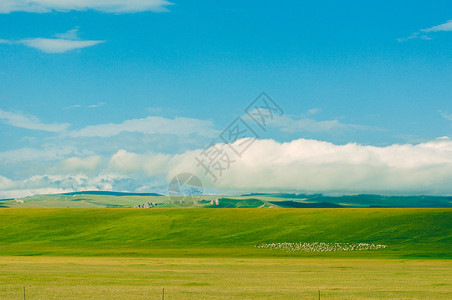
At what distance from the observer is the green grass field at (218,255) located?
40.0m

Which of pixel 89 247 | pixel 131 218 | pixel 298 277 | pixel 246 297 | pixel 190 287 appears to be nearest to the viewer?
pixel 246 297

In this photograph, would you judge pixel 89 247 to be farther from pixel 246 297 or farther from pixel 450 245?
pixel 246 297

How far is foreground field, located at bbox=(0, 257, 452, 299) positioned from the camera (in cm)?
3684

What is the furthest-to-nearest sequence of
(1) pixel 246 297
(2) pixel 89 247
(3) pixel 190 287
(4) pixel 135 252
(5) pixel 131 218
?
(5) pixel 131 218, (2) pixel 89 247, (4) pixel 135 252, (3) pixel 190 287, (1) pixel 246 297

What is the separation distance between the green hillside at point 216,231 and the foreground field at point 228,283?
30.1m

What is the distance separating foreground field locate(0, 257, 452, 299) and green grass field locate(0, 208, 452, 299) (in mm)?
83

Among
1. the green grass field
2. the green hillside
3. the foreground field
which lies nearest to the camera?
the foreground field

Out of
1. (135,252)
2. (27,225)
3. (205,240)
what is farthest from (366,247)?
(27,225)

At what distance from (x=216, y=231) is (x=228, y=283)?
72.5 m

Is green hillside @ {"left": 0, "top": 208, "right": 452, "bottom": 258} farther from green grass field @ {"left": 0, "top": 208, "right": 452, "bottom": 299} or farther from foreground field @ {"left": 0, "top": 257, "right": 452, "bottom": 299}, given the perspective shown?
foreground field @ {"left": 0, "top": 257, "right": 452, "bottom": 299}

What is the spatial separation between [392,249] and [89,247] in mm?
56931

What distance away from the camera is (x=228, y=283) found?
1745 inches

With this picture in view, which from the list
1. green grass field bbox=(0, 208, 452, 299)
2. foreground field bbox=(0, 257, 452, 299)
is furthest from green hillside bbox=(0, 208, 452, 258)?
foreground field bbox=(0, 257, 452, 299)

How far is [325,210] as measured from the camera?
13562 cm
